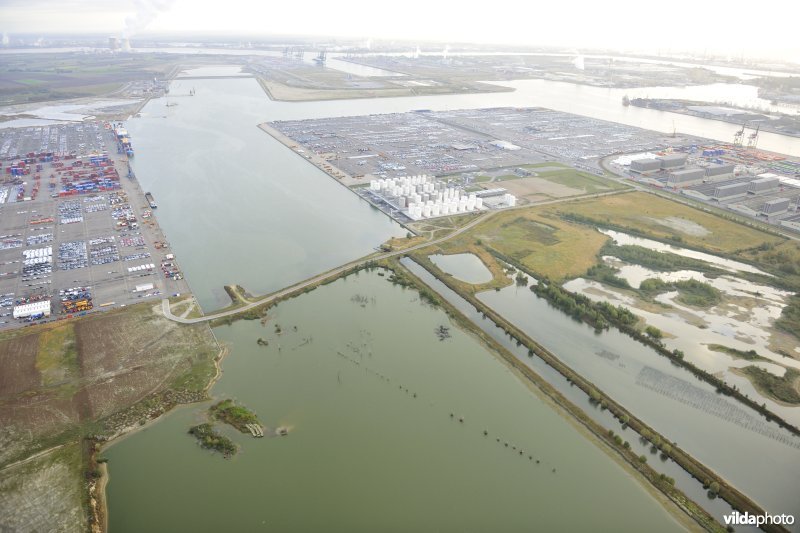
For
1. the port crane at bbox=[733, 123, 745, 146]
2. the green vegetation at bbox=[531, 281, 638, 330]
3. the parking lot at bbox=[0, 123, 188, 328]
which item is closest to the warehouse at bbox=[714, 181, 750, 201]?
the port crane at bbox=[733, 123, 745, 146]

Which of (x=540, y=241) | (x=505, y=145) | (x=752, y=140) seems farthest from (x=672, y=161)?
(x=540, y=241)

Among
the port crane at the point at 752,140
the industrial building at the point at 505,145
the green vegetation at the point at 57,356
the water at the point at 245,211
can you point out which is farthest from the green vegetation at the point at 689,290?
the port crane at the point at 752,140

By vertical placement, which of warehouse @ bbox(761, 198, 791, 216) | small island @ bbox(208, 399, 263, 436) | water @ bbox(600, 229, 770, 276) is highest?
warehouse @ bbox(761, 198, 791, 216)

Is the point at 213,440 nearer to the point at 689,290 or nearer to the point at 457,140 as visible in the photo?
the point at 689,290

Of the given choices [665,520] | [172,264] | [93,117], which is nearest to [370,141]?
[172,264]

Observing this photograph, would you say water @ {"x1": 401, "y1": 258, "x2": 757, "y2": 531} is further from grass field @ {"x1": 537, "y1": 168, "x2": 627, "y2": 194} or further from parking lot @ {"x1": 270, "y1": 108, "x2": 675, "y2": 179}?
parking lot @ {"x1": 270, "y1": 108, "x2": 675, "y2": 179}

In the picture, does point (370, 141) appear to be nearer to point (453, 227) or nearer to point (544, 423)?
point (453, 227)

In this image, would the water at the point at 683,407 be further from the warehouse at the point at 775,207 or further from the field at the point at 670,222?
the warehouse at the point at 775,207
